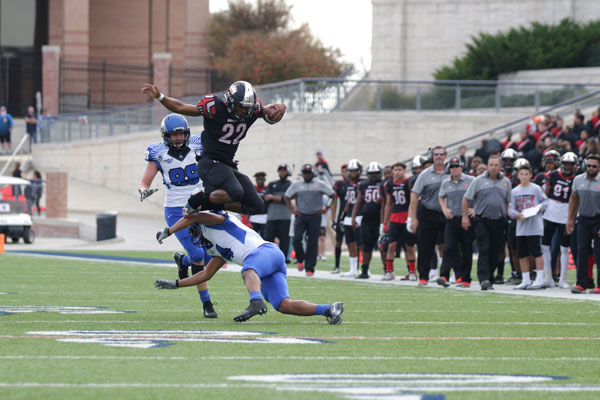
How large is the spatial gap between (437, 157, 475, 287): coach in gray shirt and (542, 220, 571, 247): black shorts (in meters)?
1.28

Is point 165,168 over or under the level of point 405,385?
over

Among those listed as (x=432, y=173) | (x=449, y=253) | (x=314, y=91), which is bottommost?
(x=449, y=253)

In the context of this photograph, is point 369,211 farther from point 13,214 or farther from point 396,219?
point 13,214

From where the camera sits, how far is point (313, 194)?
19984 mm

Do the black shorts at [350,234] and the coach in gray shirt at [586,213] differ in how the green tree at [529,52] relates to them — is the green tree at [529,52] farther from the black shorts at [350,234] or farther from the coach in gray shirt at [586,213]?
the coach in gray shirt at [586,213]

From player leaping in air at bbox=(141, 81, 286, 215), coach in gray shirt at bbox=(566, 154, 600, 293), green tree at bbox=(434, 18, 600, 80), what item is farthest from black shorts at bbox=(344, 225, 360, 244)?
green tree at bbox=(434, 18, 600, 80)

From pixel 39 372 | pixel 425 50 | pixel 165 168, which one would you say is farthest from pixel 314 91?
pixel 39 372

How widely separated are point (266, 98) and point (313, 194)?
15.7m

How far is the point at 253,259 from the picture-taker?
10086 mm

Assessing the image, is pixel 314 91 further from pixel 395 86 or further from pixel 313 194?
pixel 313 194

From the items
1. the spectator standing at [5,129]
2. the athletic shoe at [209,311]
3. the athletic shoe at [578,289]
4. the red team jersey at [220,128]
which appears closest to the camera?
the red team jersey at [220,128]

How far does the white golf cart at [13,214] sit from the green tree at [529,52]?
16123mm

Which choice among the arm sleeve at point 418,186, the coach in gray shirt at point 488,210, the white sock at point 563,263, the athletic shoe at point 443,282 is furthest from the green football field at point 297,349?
the arm sleeve at point 418,186

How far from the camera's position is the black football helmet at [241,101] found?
1019cm
